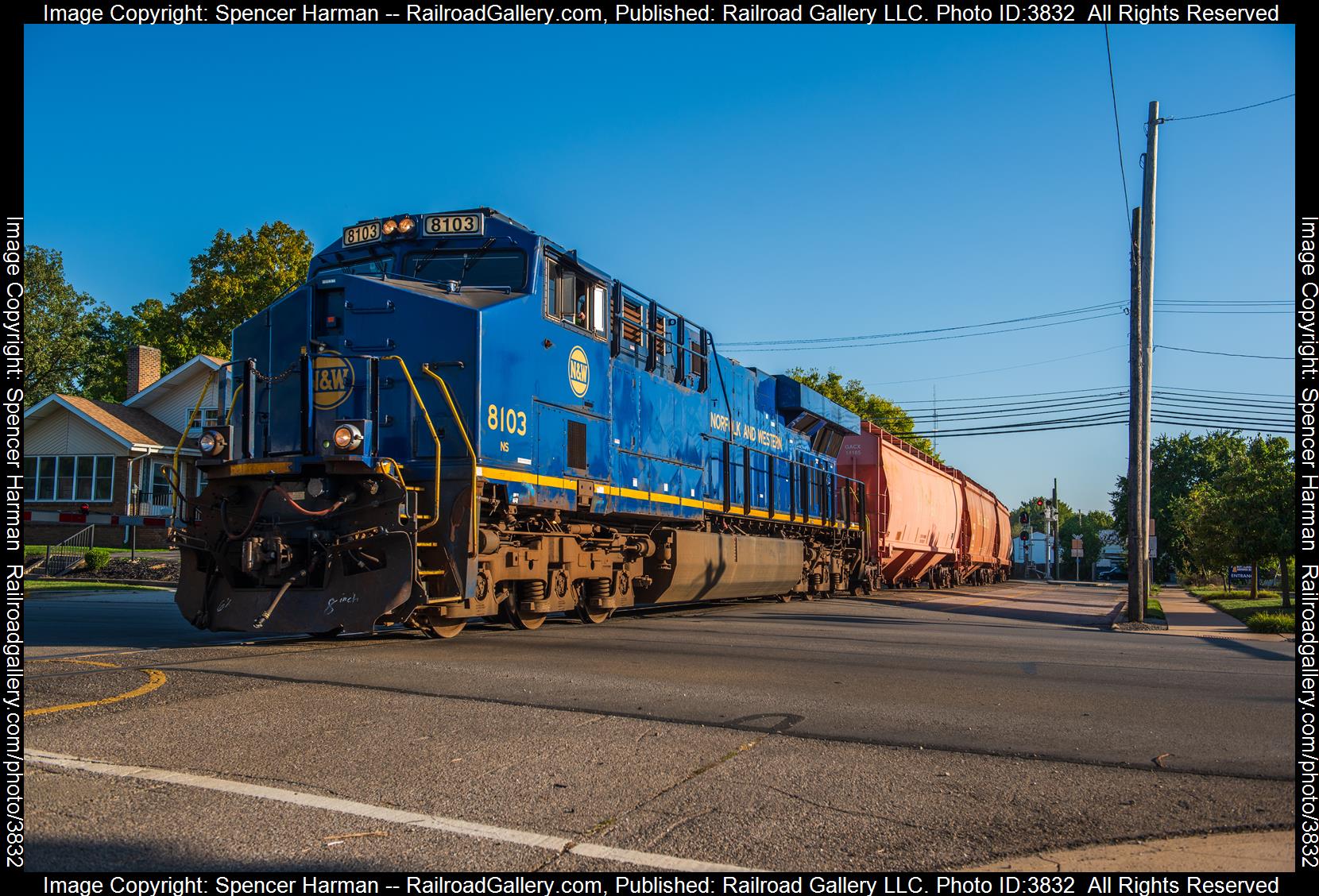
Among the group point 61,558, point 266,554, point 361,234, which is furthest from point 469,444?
point 61,558

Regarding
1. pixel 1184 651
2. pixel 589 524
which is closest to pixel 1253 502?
pixel 1184 651

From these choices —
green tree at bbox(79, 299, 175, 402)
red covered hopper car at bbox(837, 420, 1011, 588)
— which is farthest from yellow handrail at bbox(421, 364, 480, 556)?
green tree at bbox(79, 299, 175, 402)

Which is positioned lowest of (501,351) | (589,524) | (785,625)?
(785,625)

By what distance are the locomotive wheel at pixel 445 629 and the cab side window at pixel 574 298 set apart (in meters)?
3.53

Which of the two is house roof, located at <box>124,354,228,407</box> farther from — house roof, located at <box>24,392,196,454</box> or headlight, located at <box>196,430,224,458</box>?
headlight, located at <box>196,430,224,458</box>

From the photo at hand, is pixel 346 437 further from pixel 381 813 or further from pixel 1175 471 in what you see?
pixel 1175 471

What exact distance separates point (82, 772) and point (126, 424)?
35368 mm

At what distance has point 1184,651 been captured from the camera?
11336 mm

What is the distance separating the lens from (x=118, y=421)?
3572 centimetres

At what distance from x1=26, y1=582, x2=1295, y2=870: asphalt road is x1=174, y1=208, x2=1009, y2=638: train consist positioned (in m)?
0.81

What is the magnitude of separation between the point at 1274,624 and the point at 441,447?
13.1m

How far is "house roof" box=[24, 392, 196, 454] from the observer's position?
34.5 m
